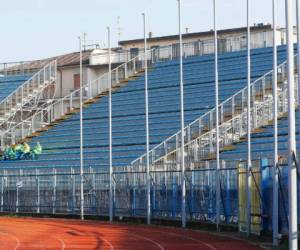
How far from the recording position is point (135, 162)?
118 ft

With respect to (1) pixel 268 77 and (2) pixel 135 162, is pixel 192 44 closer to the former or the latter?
(1) pixel 268 77

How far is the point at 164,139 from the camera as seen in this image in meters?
38.6

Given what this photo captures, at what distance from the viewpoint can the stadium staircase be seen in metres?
51.5

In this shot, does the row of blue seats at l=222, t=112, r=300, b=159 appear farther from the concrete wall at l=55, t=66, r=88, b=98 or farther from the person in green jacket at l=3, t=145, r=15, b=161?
the concrete wall at l=55, t=66, r=88, b=98

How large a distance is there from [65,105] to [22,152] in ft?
24.4

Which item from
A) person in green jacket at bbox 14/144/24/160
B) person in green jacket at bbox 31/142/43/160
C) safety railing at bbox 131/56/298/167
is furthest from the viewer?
person in green jacket at bbox 14/144/24/160

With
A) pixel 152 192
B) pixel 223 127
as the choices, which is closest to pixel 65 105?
pixel 223 127

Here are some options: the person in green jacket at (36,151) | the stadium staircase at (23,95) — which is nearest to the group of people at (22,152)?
the person in green jacket at (36,151)

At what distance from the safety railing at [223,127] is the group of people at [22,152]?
950 cm

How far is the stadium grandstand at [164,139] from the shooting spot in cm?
2462

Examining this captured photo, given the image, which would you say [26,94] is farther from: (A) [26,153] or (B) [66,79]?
(A) [26,153]

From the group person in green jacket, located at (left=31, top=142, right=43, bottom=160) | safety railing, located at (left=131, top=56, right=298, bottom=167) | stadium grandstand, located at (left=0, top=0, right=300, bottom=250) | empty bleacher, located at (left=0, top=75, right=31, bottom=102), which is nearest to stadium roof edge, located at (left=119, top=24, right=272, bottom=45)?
stadium grandstand, located at (left=0, top=0, right=300, bottom=250)

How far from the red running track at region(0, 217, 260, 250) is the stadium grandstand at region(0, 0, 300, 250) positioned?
222 mm

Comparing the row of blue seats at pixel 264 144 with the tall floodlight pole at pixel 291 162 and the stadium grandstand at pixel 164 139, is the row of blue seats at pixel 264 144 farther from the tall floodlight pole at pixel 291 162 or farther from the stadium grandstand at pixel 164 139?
the tall floodlight pole at pixel 291 162
